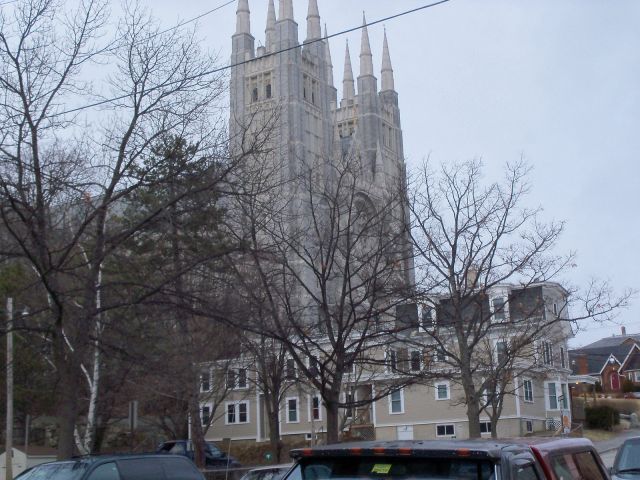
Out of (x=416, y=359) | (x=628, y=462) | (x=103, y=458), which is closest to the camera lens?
(x=628, y=462)

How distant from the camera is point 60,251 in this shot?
627 inches

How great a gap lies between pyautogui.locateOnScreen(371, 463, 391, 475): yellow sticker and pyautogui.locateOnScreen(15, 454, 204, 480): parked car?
27.3 feet

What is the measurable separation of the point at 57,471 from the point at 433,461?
30.6ft

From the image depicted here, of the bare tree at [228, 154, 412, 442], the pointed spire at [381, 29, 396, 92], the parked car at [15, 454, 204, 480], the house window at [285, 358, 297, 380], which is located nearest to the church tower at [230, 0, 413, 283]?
the pointed spire at [381, 29, 396, 92]

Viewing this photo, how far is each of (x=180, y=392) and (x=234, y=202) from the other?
11.7 metres

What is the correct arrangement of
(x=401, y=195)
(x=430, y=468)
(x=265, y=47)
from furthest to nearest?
(x=265, y=47)
(x=401, y=195)
(x=430, y=468)

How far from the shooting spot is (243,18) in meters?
102

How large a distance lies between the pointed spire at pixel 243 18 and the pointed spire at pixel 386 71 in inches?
907

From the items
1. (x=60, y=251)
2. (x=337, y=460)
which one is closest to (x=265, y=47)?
(x=60, y=251)

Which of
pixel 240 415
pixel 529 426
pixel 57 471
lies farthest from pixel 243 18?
pixel 57 471

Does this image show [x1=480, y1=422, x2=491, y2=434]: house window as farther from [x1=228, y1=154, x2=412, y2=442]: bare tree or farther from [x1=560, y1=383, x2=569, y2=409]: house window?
[x1=228, y1=154, x2=412, y2=442]: bare tree

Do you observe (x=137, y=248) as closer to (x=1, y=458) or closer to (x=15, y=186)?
(x=15, y=186)

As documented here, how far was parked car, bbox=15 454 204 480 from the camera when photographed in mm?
13078

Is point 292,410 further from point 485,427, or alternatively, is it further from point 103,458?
point 103,458
